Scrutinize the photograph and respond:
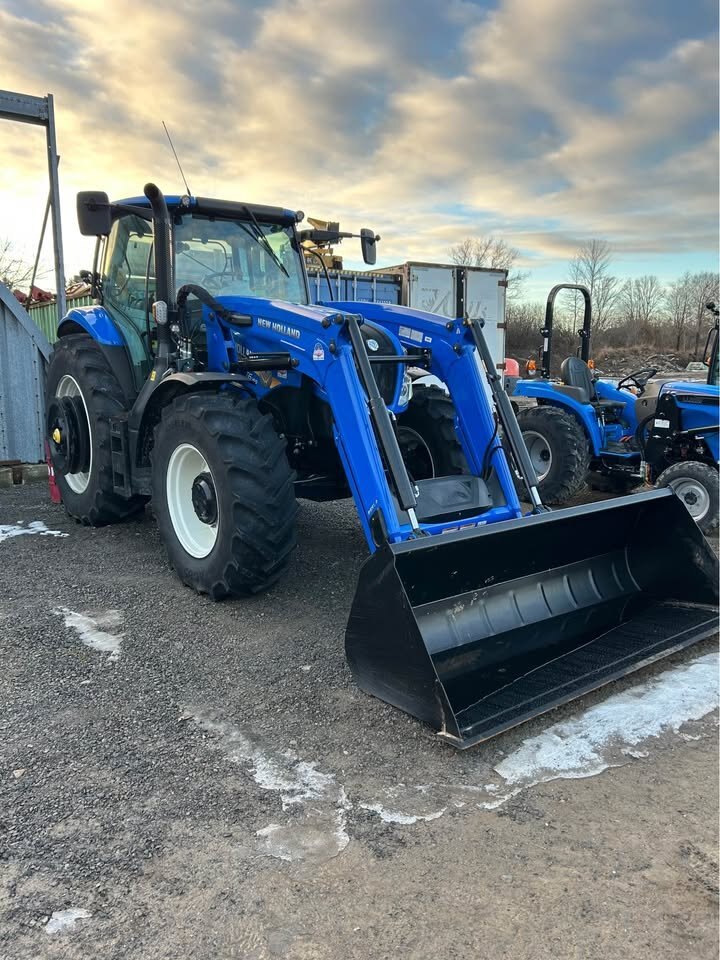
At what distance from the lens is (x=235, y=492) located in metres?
4.02

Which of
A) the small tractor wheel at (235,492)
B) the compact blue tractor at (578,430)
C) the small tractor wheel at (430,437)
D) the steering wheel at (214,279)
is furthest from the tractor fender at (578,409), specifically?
the small tractor wheel at (235,492)

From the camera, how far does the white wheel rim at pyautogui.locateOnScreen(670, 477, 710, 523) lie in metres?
6.21

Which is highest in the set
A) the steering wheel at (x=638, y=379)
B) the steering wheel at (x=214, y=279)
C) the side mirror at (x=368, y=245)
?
the side mirror at (x=368, y=245)

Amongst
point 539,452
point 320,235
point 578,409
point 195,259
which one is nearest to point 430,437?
point 320,235

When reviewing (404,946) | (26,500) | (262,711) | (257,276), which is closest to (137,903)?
(404,946)

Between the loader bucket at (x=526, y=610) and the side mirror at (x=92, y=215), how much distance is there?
3001mm

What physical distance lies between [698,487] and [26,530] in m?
5.62

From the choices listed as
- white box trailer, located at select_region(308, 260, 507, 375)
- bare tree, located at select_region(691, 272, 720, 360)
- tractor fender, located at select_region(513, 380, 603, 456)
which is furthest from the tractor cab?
bare tree, located at select_region(691, 272, 720, 360)

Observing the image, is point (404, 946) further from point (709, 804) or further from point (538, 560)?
point (538, 560)

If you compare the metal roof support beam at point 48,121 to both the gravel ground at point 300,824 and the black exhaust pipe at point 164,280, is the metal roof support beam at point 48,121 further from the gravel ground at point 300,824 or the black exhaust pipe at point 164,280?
the gravel ground at point 300,824

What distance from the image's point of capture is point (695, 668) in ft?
12.0

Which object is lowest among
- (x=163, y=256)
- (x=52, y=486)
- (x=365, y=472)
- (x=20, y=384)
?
(x=52, y=486)

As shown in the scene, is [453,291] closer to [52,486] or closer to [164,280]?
[52,486]

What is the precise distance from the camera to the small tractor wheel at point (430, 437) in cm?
492
